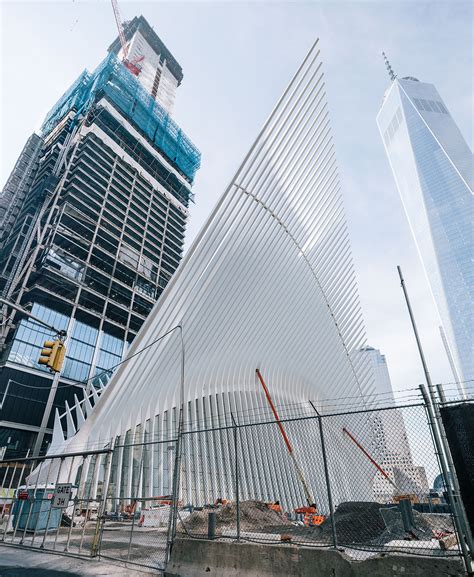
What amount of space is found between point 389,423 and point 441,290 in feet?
570

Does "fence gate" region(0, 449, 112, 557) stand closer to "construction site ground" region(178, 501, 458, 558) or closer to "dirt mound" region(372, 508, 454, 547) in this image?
"construction site ground" region(178, 501, 458, 558)

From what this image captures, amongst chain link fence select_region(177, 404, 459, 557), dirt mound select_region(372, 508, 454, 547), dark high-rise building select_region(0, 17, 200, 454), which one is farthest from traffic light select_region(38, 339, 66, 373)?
dark high-rise building select_region(0, 17, 200, 454)

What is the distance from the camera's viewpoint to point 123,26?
354 feet

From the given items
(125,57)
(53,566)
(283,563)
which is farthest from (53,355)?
(125,57)

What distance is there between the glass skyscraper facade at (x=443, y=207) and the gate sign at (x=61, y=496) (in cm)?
16401

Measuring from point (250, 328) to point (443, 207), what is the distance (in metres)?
168

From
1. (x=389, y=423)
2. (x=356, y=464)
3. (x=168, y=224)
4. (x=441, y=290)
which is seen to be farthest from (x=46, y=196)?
(x=441, y=290)

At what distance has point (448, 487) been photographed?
543 cm

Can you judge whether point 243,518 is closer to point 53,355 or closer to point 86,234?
point 53,355

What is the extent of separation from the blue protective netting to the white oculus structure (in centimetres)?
6018

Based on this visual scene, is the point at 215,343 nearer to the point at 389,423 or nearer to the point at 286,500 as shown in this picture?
the point at 286,500

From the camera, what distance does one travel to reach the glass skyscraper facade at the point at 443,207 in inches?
5886

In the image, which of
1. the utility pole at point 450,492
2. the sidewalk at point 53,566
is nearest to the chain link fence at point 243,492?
the utility pole at point 450,492

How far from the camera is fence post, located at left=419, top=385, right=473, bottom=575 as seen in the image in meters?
5.12
